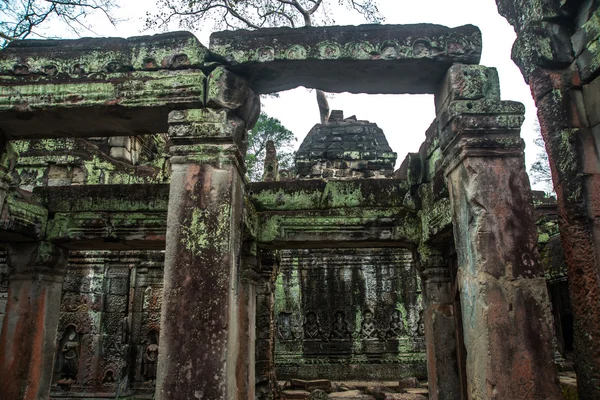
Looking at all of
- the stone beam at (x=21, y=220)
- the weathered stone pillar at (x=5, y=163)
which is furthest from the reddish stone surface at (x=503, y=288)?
the stone beam at (x=21, y=220)

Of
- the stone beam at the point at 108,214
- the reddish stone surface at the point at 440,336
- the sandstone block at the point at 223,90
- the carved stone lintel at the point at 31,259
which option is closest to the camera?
the sandstone block at the point at 223,90

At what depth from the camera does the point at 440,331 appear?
4660 millimetres

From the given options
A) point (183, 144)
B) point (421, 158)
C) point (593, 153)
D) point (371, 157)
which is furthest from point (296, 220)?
point (371, 157)

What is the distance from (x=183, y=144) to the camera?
10.5 ft

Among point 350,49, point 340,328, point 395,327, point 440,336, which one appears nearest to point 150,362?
point 340,328

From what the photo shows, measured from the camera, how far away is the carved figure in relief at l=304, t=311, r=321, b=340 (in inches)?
409

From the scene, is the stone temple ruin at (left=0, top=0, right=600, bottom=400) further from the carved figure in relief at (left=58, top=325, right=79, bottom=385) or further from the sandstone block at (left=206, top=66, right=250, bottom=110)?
the carved figure in relief at (left=58, top=325, right=79, bottom=385)

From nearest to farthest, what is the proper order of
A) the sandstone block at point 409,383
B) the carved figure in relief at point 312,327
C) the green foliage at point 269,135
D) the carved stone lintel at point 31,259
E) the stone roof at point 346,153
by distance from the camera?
the carved stone lintel at point 31,259 < the sandstone block at point 409,383 < the carved figure in relief at point 312,327 < the stone roof at point 346,153 < the green foliage at point 269,135

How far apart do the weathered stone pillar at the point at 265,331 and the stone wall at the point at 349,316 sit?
308 cm

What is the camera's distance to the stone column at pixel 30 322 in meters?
5.02

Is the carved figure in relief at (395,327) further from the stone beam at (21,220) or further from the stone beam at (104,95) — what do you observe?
the stone beam at (104,95)

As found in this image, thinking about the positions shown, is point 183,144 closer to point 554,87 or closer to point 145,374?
point 554,87

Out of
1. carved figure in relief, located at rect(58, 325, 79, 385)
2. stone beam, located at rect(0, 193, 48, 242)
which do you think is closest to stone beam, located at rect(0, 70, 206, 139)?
stone beam, located at rect(0, 193, 48, 242)

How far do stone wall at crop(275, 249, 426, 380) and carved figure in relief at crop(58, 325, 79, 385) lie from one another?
→ 162 inches
